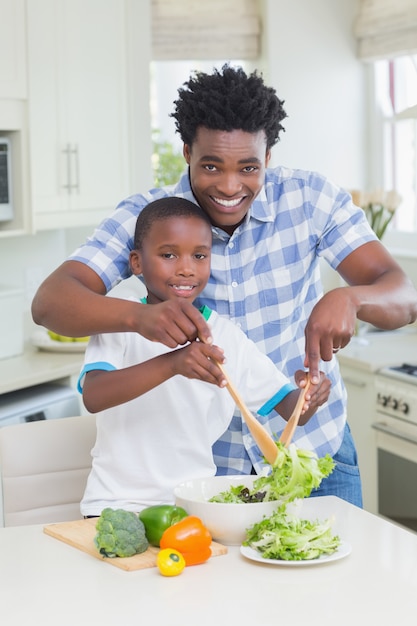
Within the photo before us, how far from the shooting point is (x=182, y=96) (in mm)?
1905

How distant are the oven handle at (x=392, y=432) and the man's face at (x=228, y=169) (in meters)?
1.83

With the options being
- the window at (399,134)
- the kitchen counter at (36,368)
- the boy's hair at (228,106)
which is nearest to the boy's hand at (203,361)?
the boy's hair at (228,106)

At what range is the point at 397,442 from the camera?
3566 millimetres

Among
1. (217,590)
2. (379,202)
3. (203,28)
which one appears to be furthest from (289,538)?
(203,28)

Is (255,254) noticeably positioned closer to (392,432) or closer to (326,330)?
(326,330)

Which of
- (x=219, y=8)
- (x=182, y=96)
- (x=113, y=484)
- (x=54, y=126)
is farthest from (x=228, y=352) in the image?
(x=219, y=8)

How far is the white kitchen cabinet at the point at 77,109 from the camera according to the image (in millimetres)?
3529

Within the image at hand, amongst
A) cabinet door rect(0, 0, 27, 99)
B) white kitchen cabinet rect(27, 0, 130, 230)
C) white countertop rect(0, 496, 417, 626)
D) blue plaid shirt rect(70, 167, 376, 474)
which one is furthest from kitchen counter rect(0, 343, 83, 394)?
white countertop rect(0, 496, 417, 626)

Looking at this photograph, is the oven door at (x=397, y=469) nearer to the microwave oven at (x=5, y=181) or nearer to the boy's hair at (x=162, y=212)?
the microwave oven at (x=5, y=181)

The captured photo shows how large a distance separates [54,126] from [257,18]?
4.23ft

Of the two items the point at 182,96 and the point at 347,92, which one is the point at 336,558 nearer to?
the point at 182,96

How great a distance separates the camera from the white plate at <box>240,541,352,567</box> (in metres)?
1.48

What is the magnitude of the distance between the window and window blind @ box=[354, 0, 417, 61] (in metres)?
0.13

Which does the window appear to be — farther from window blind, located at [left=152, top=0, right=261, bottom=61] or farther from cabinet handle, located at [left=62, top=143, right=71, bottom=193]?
cabinet handle, located at [left=62, top=143, right=71, bottom=193]
